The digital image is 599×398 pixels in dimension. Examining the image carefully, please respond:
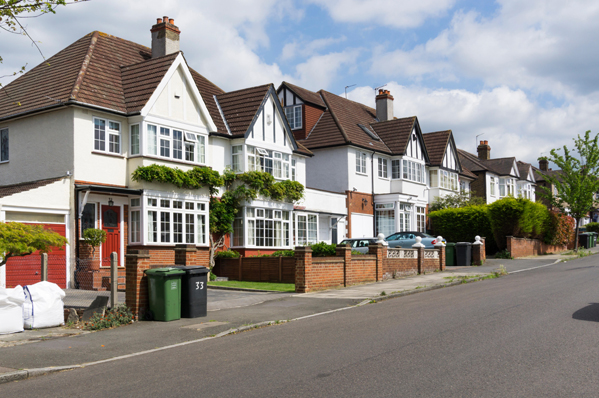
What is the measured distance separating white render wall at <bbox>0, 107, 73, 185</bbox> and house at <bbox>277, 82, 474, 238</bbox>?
17.3 metres

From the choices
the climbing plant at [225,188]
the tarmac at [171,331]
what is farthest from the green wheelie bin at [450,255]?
the tarmac at [171,331]

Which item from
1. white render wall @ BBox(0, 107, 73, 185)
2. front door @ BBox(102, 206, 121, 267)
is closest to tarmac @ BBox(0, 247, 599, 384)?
front door @ BBox(102, 206, 121, 267)

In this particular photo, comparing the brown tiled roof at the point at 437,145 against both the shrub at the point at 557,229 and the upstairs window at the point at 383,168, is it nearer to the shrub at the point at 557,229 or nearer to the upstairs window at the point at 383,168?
the upstairs window at the point at 383,168

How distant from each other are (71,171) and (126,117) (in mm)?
3264

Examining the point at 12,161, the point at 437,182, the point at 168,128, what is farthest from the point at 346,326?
the point at 437,182

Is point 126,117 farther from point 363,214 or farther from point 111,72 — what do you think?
point 363,214

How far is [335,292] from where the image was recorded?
1770 cm

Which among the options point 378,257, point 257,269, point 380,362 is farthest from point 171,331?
point 257,269

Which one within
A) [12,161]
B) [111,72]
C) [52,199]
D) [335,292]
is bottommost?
[335,292]

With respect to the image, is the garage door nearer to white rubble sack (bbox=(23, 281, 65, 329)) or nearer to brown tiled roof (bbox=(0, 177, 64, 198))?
brown tiled roof (bbox=(0, 177, 64, 198))

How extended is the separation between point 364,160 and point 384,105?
30.1 feet

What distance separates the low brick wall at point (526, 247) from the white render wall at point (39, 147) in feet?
76.9

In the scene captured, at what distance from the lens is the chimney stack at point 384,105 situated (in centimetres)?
4300

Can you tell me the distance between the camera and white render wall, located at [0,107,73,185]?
20.3 meters
